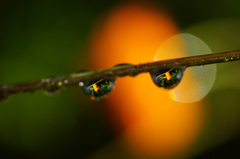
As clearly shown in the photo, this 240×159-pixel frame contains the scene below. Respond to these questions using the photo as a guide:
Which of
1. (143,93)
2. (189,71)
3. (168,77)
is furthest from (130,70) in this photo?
(143,93)

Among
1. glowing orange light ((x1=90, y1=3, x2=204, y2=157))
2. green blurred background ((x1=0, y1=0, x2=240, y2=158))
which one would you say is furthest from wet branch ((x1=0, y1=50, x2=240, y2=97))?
glowing orange light ((x1=90, y1=3, x2=204, y2=157))

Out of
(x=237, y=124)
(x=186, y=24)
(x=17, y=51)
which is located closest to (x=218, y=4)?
(x=186, y=24)

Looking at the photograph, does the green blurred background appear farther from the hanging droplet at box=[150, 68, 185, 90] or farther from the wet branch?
the wet branch

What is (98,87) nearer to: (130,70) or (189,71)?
(130,70)

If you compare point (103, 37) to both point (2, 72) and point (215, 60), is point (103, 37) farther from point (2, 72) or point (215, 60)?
point (215, 60)

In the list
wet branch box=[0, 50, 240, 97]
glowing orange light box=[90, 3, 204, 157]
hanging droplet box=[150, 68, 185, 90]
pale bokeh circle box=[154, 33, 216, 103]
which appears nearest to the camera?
wet branch box=[0, 50, 240, 97]

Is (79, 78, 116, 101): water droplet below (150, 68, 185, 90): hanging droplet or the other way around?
the other way around
